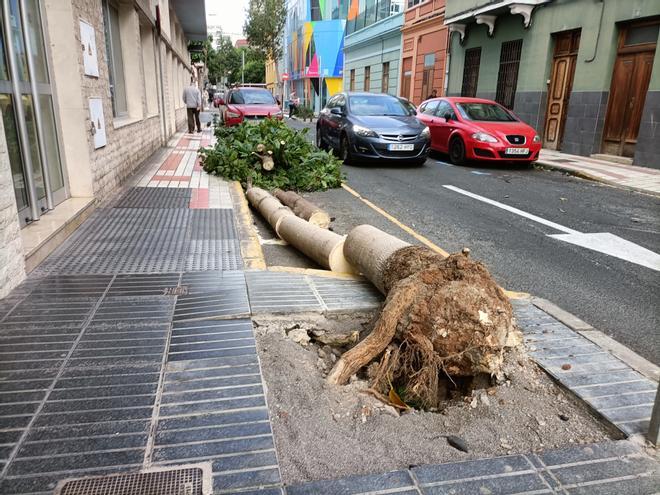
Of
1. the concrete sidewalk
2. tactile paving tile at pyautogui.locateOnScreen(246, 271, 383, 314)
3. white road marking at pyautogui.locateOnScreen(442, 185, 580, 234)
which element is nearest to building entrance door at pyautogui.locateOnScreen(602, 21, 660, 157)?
the concrete sidewalk

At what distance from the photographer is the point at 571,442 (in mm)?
2377

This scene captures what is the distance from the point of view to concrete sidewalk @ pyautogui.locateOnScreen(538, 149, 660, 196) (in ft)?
34.0

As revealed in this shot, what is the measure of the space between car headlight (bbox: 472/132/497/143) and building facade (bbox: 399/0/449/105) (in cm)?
1103

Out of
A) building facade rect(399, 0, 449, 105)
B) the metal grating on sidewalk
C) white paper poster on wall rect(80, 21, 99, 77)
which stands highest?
building facade rect(399, 0, 449, 105)

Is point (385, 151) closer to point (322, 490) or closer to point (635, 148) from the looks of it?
point (635, 148)

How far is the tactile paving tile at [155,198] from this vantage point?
6.82 meters

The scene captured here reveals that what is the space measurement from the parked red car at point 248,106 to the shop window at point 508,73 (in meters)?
7.89

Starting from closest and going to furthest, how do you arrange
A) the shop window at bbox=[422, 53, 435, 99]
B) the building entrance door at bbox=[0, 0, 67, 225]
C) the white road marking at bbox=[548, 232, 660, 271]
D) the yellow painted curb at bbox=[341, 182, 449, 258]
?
1. the building entrance door at bbox=[0, 0, 67, 225]
2. the white road marking at bbox=[548, 232, 660, 271]
3. the yellow painted curb at bbox=[341, 182, 449, 258]
4. the shop window at bbox=[422, 53, 435, 99]

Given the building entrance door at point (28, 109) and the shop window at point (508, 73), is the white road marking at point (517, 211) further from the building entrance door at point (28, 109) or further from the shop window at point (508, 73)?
the shop window at point (508, 73)

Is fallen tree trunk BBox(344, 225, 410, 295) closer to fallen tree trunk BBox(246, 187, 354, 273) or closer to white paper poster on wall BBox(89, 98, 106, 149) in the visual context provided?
fallen tree trunk BBox(246, 187, 354, 273)

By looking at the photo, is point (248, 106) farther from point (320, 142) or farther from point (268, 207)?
point (268, 207)

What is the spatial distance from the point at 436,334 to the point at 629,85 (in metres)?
13.2

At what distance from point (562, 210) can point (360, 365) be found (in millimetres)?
6285

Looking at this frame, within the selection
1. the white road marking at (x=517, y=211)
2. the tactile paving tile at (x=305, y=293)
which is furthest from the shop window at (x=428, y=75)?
the tactile paving tile at (x=305, y=293)
